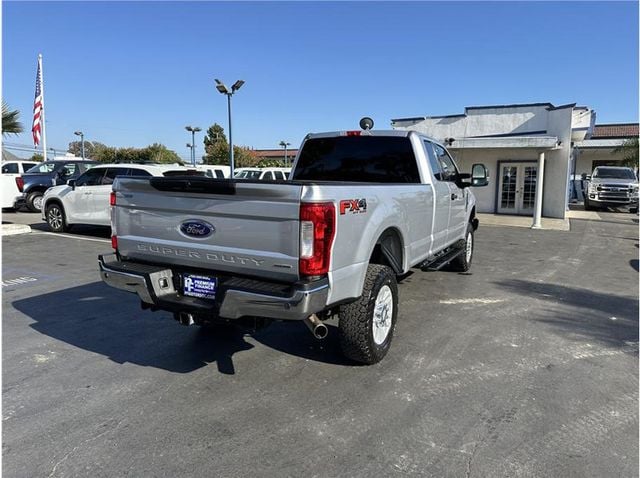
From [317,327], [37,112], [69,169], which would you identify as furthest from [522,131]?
[37,112]

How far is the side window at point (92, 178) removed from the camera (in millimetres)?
11594

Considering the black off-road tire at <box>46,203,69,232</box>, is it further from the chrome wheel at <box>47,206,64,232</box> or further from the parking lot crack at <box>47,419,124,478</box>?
the parking lot crack at <box>47,419,124,478</box>

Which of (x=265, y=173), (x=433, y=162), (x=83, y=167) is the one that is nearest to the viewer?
(x=433, y=162)

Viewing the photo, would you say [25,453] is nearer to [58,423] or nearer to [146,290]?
[58,423]

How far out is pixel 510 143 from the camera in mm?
17234

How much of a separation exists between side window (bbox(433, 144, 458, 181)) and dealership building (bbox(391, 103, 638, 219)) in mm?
11006

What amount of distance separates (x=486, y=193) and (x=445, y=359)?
1742 cm

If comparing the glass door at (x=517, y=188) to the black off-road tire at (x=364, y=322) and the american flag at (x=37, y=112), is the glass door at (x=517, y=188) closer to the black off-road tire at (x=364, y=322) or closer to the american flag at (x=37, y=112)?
the black off-road tire at (x=364, y=322)

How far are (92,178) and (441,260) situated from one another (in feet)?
29.8

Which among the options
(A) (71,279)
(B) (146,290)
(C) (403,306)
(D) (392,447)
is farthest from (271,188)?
(A) (71,279)

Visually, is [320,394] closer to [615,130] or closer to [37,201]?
[37,201]

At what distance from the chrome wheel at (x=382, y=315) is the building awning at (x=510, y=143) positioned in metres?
12.9

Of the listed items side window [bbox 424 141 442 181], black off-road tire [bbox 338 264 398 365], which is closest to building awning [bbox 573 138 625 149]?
side window [bbox 424 141 442 181]

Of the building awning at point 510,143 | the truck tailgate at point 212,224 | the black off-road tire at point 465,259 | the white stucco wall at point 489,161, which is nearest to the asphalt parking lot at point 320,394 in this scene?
the truck tailgate at point 212,224
